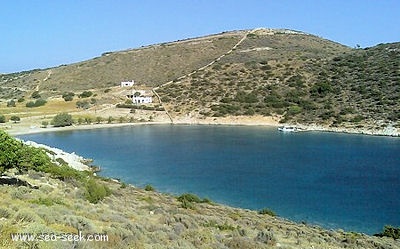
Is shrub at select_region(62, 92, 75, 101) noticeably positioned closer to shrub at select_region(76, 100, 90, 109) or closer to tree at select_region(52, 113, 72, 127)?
shrub at select_region(76, 100, 90, 109)

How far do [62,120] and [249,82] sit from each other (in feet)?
118

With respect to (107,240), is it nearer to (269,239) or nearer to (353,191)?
(269,239)

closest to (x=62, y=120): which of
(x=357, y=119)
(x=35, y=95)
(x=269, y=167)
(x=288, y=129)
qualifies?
(x=35, y=95)

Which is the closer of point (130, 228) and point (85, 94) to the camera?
point (130, 228)

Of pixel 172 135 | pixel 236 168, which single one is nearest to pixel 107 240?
pixel 236 168

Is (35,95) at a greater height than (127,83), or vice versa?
(127,83)

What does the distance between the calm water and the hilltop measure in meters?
9.52

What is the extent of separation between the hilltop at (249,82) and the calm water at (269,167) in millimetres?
9521

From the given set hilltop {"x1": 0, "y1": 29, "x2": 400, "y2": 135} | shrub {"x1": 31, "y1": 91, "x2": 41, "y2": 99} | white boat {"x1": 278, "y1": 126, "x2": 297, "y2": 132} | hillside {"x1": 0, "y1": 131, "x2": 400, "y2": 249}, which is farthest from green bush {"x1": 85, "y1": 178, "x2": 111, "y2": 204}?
shrub {"x1": 31, "y1": 91, "x2": 41, "y2": 99}

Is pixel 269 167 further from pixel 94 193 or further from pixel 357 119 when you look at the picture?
pixel 357 119

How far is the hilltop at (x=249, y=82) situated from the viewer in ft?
244

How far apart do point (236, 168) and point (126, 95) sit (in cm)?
5997

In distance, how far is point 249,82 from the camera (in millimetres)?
90000

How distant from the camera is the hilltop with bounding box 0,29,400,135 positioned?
74.2m
